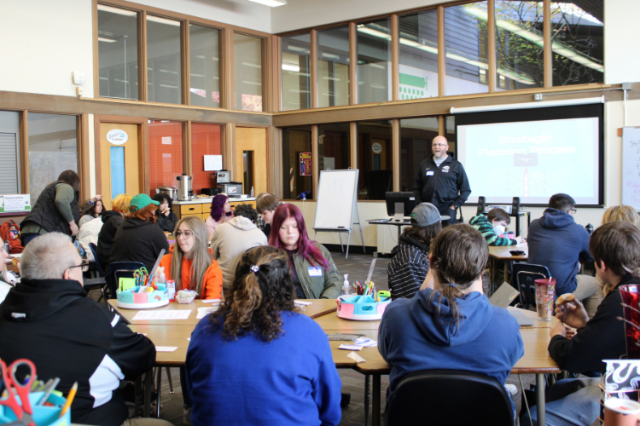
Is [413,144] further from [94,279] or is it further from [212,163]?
[94,279]

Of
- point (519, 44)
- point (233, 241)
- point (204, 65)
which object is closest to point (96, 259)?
point (233, 241)

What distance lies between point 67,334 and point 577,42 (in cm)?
826

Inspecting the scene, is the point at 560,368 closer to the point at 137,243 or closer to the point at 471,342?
the point at 471,342

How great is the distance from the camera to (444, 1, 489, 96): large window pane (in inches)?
342

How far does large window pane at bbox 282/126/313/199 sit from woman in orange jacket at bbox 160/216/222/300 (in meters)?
7.16

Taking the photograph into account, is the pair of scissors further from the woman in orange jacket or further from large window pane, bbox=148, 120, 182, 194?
large window pane, bbox=148, 120, 182, 194

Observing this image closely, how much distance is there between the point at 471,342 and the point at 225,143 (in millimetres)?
8923

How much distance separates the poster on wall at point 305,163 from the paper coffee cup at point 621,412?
9559mm

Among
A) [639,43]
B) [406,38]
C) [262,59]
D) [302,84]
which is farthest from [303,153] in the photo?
[639,43]

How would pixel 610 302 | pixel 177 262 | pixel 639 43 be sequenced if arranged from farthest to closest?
pixel 639 43
pixel 177 262
pixel 610 302

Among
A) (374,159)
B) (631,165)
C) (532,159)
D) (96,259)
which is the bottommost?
(96,259)

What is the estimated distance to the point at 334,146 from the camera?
10383 millimetres

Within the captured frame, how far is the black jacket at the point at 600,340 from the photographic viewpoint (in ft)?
6.20

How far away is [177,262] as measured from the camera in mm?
3500
